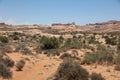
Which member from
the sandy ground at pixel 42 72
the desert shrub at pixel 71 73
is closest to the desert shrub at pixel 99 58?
the sandy ground at pixel 42 72

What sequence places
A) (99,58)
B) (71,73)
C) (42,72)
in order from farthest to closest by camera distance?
(99,58), (42,72), (71,73)

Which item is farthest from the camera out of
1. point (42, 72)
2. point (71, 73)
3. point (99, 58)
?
point (99, 58)

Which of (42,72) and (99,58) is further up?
(99,58)

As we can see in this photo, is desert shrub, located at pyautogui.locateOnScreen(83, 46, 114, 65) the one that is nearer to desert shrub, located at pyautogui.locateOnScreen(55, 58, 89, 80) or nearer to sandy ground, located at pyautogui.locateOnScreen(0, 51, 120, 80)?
sandy ground, located at pyautogui.locateOnScreen(0, 51, 120, 80)

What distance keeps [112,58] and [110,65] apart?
4.53 ft

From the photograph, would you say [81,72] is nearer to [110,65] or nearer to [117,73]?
[117,73]

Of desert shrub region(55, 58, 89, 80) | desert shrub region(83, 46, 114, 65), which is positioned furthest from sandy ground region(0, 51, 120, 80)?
desert shrub region(55, 58, 89, 80)

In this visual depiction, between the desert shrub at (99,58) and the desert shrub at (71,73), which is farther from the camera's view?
the desert shrub at (99,58)

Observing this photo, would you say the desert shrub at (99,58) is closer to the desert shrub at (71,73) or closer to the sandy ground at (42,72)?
the sandy ground at (42,72)

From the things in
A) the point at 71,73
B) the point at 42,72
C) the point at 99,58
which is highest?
the point at 71,73

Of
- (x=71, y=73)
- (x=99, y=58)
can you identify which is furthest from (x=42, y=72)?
(x=99, y=58)

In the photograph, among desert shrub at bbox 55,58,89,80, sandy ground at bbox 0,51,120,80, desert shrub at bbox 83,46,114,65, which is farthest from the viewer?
desert shrub at bbox 83,46,114,65

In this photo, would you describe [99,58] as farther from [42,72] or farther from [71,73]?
[71,73]

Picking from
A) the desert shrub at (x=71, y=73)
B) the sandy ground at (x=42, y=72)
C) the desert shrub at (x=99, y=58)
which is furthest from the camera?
the desert shrub at (x=99, y=58)
